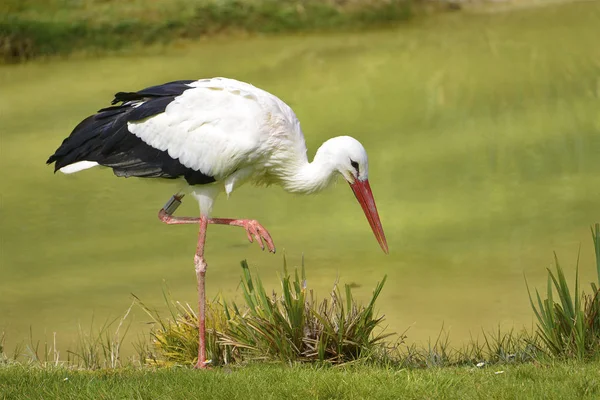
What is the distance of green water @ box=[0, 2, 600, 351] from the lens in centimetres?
954

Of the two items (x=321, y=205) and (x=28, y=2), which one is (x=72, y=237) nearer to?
(x=321, y=205)

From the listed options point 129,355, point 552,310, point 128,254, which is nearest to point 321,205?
point 128,254

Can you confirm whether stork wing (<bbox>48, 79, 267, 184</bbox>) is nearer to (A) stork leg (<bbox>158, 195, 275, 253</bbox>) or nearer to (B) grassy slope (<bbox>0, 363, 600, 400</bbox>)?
(A) stork leg (<bbox>158, 195, 275, 253</bbox>)

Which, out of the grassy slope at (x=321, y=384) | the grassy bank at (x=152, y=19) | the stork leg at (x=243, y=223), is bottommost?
the grassy slope at (x=321, y=384)

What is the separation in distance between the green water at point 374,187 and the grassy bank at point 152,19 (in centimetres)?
51

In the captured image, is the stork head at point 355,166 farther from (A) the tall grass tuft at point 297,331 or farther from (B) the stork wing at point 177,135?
(A) the tall grass tuft at point 297,331

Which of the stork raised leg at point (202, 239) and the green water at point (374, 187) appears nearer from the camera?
the stork raised leg at point (202, 239)

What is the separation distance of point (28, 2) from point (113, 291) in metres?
11.5

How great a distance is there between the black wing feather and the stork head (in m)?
0.84

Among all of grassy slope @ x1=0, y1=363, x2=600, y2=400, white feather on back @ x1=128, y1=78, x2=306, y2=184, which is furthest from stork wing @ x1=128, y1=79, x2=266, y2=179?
grassy slope @ x1=0, y1=363, x2=600, y2=400

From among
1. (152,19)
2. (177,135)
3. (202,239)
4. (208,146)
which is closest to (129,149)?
(177,135)

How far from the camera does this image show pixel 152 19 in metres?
19.5

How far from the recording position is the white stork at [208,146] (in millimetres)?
7320

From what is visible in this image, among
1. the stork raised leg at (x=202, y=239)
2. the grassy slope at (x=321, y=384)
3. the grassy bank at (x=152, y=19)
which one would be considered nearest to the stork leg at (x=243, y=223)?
the stork raised leg at (x=202, y=239)
